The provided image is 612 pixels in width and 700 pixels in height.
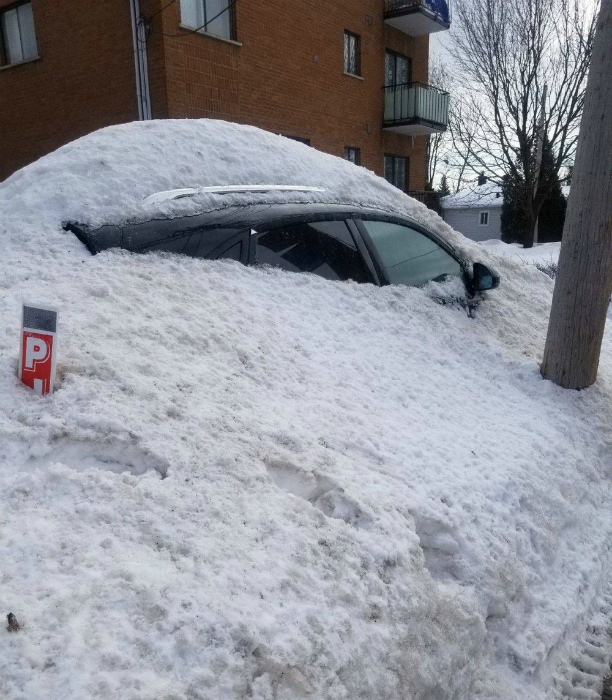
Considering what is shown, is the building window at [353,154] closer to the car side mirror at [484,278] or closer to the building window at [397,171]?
the building window at [397,171]

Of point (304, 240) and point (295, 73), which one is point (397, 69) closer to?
point (295, 73)

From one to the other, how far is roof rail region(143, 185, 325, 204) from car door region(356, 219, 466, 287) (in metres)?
0.55

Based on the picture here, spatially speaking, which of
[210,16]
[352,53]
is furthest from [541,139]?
[210,16]

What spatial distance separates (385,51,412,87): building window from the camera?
17594 millimetres

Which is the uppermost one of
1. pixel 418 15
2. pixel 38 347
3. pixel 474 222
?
pixel 418 15

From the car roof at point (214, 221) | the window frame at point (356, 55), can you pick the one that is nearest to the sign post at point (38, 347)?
the car roof at point (214, 221)

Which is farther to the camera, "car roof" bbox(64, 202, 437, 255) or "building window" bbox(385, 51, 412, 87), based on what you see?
"building window" bbox(385, 51, 412, 87)

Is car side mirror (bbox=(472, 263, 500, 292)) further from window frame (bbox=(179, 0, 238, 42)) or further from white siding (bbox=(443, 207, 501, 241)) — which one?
white siding (bbox=(443, 207, 501, 241))

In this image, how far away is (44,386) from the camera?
2.29 m

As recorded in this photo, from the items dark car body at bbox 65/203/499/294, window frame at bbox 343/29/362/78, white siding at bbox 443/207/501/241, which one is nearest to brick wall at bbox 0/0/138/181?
window frame at bbox 343/29/362/78

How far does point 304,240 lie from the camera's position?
3.91 meters

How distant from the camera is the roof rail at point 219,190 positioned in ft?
12.0

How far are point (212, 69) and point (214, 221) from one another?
9.14m

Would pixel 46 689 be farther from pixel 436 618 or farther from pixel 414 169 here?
pixel 414 169
